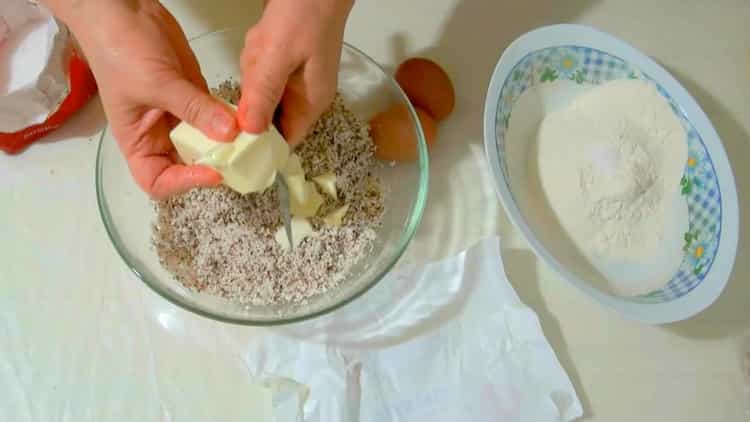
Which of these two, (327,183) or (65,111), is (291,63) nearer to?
(327,183)

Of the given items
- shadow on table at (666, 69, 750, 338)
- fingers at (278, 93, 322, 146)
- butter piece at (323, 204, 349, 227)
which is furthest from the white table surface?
fingers at (278, 93, 322, 146)

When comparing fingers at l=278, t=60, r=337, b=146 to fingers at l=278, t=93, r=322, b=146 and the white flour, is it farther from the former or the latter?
the white flour

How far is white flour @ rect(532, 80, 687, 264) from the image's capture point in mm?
774

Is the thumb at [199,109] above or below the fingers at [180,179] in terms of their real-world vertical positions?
above

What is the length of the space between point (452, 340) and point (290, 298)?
19 centimetres

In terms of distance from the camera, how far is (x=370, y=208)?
2.56 feet

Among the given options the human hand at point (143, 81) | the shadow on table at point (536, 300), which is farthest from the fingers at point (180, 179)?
the shadow on table at point (536, 300)

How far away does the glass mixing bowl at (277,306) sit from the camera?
28.1 inches

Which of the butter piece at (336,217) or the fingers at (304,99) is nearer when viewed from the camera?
the fingers at (304,99)

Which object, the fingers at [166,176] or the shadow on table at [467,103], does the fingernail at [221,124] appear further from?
the shadow on table at [467,103]

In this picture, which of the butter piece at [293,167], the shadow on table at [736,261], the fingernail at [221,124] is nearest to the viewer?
the fingernail at [221,124]

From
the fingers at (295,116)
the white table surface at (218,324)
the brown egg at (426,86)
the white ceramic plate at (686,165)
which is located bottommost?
the white table surface at (218,324)

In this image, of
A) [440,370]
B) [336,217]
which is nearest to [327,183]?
[336,217]

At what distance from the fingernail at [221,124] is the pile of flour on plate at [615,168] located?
39 centimetres
